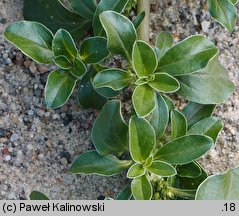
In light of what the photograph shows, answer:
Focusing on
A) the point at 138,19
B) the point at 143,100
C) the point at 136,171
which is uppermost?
the point at 138,19

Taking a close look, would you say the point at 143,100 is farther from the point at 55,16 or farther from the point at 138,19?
the point at 55,16

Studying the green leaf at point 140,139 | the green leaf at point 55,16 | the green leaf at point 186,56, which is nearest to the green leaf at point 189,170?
the green leaf at point 140,139

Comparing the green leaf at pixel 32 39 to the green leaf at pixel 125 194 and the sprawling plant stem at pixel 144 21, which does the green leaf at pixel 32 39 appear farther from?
the green leaf at pixel 125 194

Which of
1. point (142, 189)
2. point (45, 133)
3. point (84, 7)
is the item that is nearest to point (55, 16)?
point (84, 7)

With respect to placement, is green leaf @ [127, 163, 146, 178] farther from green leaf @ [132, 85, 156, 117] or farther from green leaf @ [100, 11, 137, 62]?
green leaf @ [100, 11, 137, 62]

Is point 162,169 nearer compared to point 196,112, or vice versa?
point 162,169

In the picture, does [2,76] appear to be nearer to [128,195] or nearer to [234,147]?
[128,195]

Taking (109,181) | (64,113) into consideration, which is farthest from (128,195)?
(64,113)
